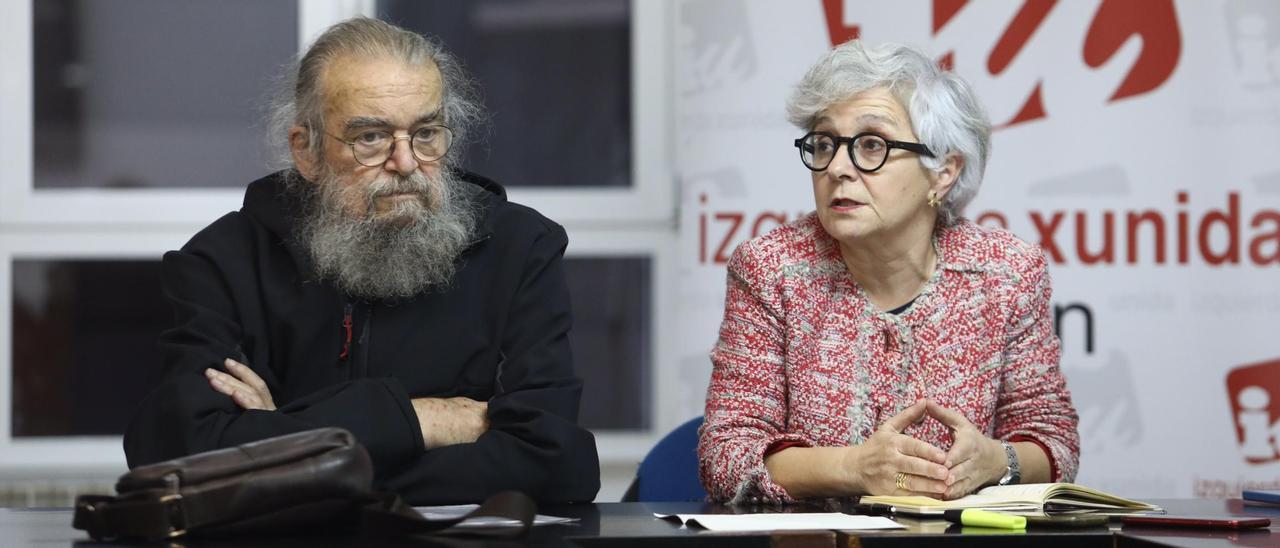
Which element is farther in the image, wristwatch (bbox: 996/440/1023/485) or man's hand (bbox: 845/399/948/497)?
wristwatch (bbox: 996/440/1023/485)

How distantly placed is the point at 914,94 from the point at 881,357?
0.51 metres

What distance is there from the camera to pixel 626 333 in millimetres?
4676

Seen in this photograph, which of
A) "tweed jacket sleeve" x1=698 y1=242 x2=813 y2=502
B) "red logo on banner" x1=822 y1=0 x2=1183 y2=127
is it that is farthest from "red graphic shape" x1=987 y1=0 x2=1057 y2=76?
"tweed jacket sleeve" x1=698 y1=242 x2=813 y2=502

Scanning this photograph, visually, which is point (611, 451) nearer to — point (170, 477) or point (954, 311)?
point (954, 311)

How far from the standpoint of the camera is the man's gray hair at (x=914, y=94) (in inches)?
108

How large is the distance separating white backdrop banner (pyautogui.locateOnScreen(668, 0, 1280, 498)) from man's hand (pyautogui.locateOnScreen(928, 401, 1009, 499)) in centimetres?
159

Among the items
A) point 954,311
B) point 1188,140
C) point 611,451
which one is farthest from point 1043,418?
point 611,451

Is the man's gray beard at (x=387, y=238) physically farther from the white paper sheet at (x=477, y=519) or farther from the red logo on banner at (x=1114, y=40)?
the red logo on banner at (x=1114, y=40)

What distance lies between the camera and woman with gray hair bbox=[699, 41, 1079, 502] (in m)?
2.71

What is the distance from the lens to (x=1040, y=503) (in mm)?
2168

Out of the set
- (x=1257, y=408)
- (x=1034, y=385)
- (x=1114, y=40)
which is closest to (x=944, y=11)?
(x=1114, y=40)

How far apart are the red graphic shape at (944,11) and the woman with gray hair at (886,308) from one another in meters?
1.35

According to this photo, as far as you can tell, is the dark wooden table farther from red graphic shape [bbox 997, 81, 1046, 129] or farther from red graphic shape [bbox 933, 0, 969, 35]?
red graphic shape [bbox 933, 0, 969, 35]

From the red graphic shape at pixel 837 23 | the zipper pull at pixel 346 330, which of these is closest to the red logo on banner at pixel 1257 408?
the red graphic shape at pixel 837 23
